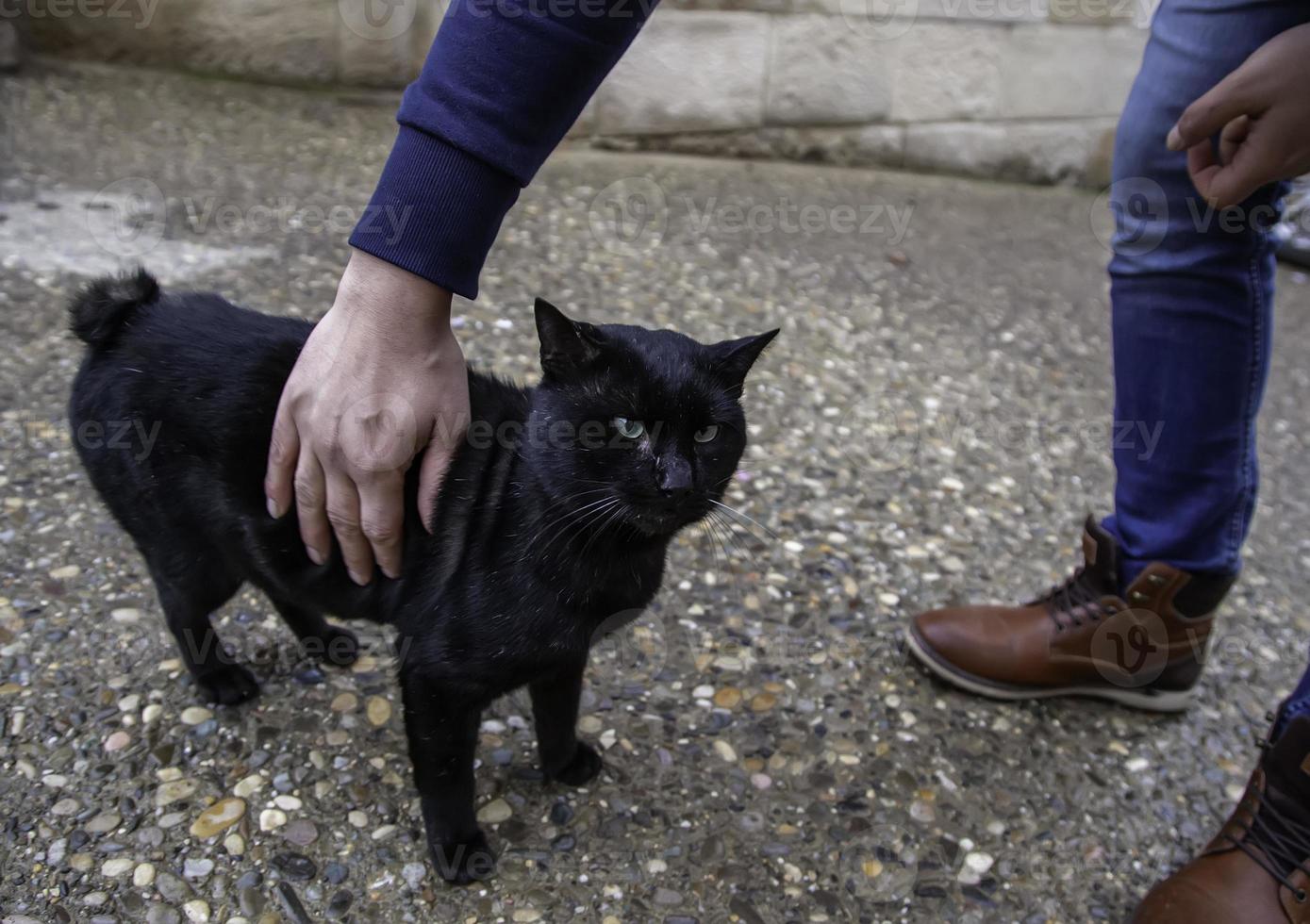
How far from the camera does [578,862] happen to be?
1.85 meters

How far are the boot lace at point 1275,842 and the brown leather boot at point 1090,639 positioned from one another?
0.48 metres

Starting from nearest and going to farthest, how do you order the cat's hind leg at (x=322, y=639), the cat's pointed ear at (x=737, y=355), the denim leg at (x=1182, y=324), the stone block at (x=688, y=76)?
1. the cat's pointed ear at (x=737, y=355)
2. the denim leg at (x=1182, y=324)
3. the cat's hind leg at (x=322, y=639)
4. the stone block at (x=688, y=76)

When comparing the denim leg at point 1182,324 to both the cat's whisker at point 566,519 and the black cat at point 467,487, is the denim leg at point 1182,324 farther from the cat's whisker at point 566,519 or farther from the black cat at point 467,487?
the cat's whisker at point 566,519

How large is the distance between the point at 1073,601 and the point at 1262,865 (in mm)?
671

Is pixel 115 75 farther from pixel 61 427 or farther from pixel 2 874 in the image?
pixel 2 874

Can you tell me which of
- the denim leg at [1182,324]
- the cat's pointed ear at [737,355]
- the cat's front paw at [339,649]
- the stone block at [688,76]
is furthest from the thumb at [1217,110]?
the stone block at [688,76]

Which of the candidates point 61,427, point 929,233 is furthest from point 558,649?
point 929,233

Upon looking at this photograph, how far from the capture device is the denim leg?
197 cm

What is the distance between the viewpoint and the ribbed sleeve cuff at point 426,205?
1407 mm

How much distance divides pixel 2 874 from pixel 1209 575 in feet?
7.67

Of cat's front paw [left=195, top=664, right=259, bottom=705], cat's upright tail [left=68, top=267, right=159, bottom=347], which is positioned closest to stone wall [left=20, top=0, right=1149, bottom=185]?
cat's upright tail [left=68, top=267, right=159, bottom=347]

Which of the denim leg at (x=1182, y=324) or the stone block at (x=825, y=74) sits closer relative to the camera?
the denim leg at (x=1182, y=324)

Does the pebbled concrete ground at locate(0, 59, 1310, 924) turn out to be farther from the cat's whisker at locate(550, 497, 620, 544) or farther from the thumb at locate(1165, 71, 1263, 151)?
the thumb at locate(1165, 71, 1263, 151)

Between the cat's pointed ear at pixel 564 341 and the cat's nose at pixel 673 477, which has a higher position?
the cat's pointed ear at pixel 564 341
